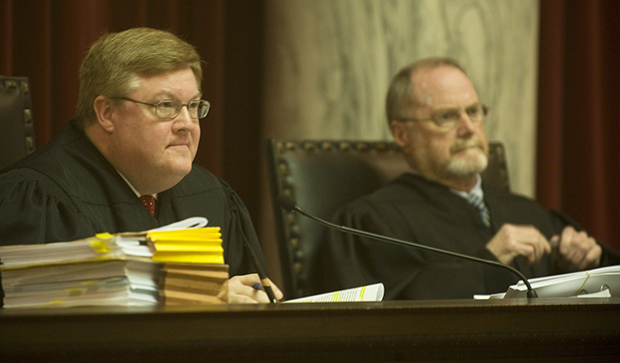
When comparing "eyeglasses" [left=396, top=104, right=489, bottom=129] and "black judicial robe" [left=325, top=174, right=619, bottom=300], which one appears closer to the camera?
"black judicial robe" [left=325, top=174, right=619, bottom=300]

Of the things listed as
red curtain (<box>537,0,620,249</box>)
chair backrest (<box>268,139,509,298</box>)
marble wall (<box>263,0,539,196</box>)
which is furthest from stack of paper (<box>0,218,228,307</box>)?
red curtain (<box>537,0,620,249</box>)

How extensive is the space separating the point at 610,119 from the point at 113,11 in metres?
2.45

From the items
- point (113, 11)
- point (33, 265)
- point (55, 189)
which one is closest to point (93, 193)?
point (55, 189)

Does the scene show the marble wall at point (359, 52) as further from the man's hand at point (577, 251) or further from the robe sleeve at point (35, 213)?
the robe sleeve at point (35, 213)

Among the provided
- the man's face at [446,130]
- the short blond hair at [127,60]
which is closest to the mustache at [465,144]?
the man's face at [446,130]

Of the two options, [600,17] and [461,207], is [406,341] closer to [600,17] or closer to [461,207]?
[461,207]

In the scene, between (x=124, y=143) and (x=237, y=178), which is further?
(x=237, y=178)

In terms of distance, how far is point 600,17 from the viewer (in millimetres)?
3582

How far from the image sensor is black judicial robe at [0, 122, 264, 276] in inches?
60.0

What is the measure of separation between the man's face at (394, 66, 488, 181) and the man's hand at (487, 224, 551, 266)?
1.25ft

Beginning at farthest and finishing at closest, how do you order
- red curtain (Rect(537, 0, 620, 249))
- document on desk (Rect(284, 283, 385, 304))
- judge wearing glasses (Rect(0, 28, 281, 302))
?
red curtain (Rect(537, 0, 620, 249))
judge wearing glasses (Rect(0, 28, 281, 302))
document on desk (Rect(284, 283, 385, 304))

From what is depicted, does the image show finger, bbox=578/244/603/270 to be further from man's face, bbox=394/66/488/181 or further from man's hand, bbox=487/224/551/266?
man's face, bbox=394/66/488/181

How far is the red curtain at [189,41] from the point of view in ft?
8.48

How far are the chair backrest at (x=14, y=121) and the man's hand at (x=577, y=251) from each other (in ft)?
5.69
